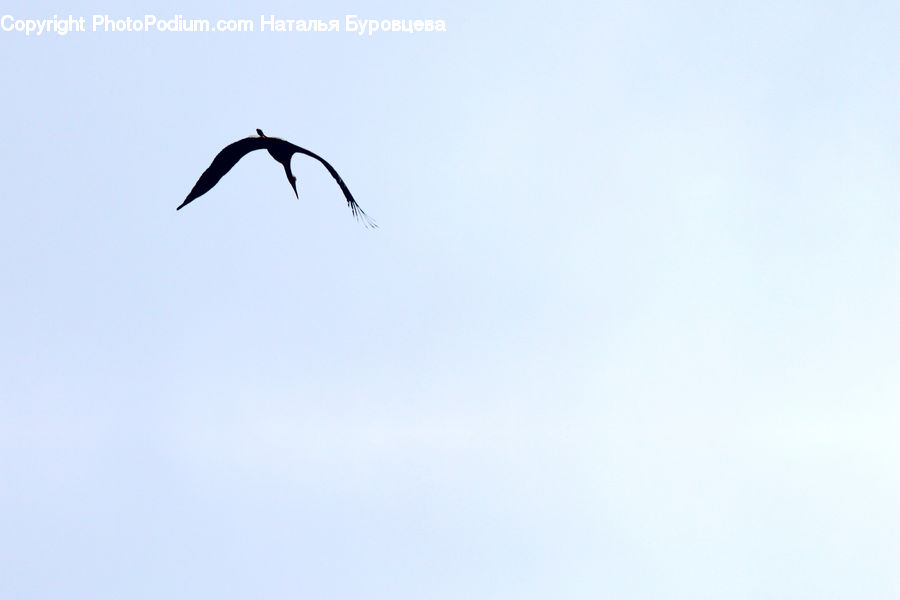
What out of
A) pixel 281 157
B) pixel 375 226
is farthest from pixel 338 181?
pixel 281 157

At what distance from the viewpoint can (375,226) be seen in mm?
16781

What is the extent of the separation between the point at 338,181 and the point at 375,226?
137cm

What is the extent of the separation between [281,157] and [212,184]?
70.4 inches

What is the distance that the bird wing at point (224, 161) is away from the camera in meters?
18.9

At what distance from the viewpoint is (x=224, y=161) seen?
19.1 metres

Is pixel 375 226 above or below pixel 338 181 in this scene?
below

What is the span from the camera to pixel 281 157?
64.1 ft

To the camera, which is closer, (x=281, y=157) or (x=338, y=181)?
(x=338, y=181)

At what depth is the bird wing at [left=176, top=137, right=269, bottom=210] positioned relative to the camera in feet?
61.9

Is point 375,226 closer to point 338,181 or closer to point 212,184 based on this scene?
point 338,181

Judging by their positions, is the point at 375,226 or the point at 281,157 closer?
the point at 375,226

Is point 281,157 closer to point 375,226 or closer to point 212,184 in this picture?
point 212,184

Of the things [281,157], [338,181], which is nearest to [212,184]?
[281,157]

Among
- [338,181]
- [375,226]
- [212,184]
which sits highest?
[212,184]
